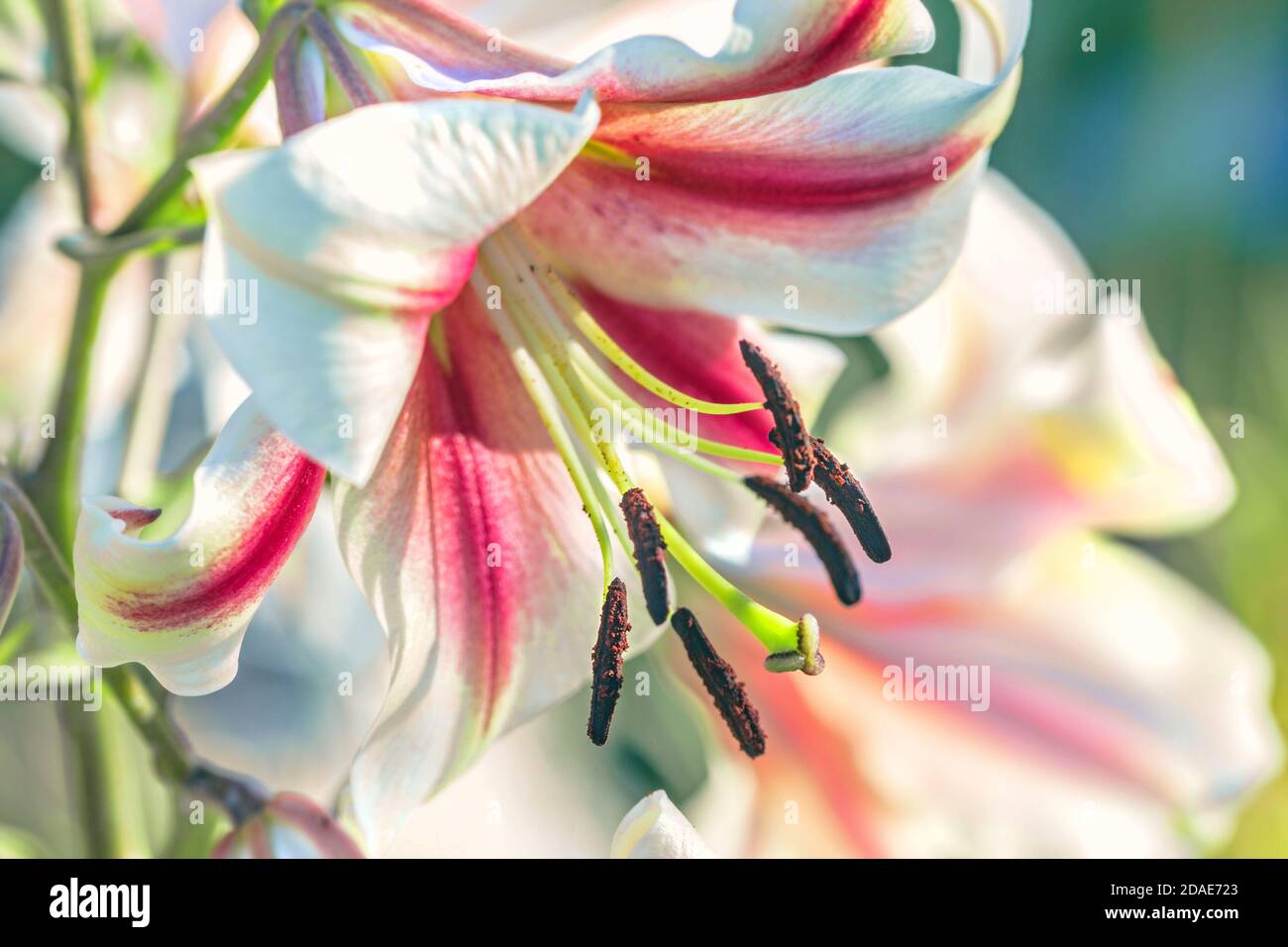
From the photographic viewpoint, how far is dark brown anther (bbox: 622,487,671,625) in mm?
408

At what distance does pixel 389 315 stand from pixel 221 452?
9cm

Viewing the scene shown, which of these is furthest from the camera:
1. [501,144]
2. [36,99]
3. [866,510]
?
[36,99]

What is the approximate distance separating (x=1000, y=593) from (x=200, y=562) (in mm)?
403

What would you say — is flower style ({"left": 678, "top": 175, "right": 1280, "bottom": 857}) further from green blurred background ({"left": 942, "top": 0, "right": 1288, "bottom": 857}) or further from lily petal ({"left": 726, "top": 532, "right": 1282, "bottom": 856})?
green blurred background ({"left": 942, "top": 0, "right": 1288, "bottom": 857})

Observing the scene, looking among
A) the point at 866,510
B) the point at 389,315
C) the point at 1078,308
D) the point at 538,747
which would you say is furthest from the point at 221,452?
the point at 1078,308

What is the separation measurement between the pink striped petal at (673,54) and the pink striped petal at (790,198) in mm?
12

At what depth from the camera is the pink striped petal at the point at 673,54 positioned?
0.36 metres

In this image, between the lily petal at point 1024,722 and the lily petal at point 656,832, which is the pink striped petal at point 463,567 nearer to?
the lily petal at point 656,832

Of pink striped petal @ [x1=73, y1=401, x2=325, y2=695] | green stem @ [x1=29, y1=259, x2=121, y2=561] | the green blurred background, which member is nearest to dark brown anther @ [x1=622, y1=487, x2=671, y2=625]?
pink striped petal @ [x1=73, y1=401, x2=325, y2=695]

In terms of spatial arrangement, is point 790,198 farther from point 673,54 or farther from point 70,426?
point 70,426

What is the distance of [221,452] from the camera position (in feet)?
1.22

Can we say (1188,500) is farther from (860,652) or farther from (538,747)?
(538,747)

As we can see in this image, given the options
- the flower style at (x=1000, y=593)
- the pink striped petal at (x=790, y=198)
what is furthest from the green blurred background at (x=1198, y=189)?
the pink striped petal at (x=790, y=198)
